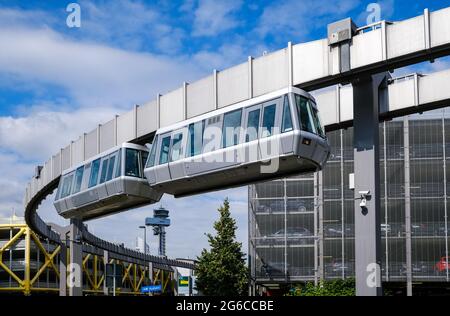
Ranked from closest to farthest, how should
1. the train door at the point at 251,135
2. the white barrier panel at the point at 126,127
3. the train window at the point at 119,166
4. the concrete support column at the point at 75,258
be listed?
the train door at the point at 251,135
the train window at the point at 119,166
the white barrier panel at the point at 126,127
the concrete support column at the point at 75,258

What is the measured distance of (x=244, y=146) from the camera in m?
18.0

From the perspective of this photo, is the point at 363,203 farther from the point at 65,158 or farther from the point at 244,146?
the point at 65,158

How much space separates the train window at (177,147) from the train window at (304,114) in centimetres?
443

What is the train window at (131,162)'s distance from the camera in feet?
78.0

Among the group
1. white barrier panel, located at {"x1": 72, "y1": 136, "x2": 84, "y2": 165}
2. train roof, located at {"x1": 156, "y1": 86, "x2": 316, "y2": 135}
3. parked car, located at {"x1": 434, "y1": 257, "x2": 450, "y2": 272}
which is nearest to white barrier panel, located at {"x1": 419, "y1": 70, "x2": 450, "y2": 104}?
train roof, located at {"x1": 156, "y1": 86, "x2": 316, "y2": 135}

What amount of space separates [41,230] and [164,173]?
38.0 metres

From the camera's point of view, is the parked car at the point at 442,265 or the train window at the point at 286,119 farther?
the parked car at the point at 442,265

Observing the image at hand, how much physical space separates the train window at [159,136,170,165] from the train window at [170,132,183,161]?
293 mm

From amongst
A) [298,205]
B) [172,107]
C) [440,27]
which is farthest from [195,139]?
[298,205]

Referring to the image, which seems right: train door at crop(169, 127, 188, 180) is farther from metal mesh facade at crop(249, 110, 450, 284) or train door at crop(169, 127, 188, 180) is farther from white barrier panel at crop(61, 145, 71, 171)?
metal mesh facade at crop(249, 110, 450, 284)

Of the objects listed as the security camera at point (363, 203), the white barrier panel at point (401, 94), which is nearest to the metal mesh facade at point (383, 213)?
the white barrier panel at point (401, 94)

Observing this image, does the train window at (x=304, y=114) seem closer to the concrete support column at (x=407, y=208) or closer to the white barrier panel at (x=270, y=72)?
the white barrier panel at (x=270, y=72)

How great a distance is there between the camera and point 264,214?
65375 mm
